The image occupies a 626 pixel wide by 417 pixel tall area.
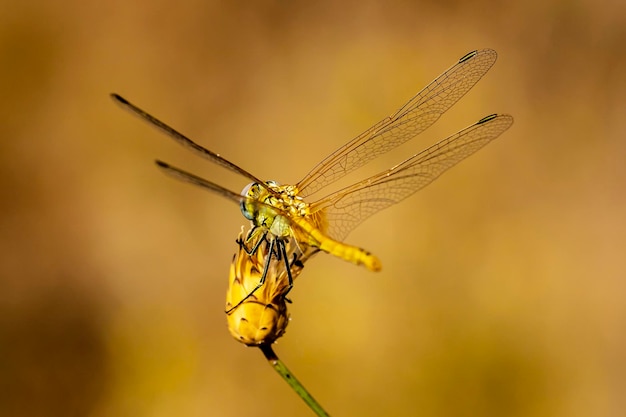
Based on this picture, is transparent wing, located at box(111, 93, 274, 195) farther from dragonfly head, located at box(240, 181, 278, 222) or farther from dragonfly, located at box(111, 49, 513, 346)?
dragonfly head, located at box(240, 181, 278, 222)

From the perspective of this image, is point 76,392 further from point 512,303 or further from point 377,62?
point 377,62

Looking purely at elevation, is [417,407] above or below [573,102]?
below

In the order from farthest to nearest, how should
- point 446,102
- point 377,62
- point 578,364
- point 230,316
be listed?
point 377,62 < point 578,364 < point 446,102 < point 230,316

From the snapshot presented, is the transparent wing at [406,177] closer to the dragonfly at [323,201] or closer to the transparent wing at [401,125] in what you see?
the dragonfly at [323,201]

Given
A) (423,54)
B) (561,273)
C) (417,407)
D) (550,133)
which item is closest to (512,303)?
(561,273)

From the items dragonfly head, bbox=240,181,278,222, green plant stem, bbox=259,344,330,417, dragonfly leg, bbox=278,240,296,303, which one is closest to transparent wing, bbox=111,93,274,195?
dragonfly head, bbox=240,181,278,222

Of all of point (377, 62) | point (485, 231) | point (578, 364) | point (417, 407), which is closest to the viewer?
point (417, 407)
